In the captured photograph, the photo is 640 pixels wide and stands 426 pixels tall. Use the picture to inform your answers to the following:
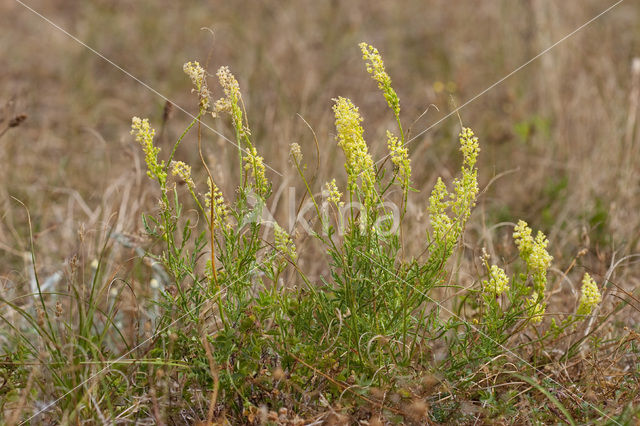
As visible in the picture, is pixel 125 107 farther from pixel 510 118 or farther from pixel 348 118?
pixel 348 118

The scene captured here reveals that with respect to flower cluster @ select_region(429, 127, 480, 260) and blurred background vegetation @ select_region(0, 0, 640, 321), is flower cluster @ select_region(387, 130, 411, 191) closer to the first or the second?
flower cluster @ select_region(429, 127, 480, 260)

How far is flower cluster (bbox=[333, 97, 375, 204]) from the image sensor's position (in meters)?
1.58

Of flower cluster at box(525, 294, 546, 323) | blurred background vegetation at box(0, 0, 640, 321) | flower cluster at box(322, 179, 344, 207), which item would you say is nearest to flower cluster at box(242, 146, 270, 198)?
flower cluster at box(322, 179, 344, 207)

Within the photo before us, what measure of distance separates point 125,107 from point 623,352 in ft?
12.8

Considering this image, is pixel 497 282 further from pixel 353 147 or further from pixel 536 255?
pixel 353 147

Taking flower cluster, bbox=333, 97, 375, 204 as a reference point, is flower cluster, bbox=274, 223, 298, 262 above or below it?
below

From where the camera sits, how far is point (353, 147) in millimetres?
1594

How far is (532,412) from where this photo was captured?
168 cm

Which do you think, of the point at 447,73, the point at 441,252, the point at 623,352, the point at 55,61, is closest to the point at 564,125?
the point at 447,73

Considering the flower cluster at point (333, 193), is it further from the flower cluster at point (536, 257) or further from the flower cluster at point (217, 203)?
the flower cluster at point (536, 257)

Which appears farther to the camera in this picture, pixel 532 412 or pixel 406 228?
pixel 406 228

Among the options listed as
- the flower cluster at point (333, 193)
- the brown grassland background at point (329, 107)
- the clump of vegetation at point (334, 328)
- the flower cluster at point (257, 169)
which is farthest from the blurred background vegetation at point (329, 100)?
the flower cluster at point (333, 193)

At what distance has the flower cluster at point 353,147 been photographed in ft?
5.17

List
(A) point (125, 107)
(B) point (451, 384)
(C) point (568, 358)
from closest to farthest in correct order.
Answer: (B) point (451, 384) → (C) point (568, 358) → (A) point (125, 107)
